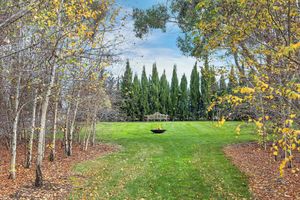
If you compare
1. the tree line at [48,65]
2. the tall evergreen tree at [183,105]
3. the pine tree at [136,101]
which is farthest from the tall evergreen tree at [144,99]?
the tree line at [48,65]

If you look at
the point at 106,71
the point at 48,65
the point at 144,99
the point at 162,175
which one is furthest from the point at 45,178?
the point at 144,99

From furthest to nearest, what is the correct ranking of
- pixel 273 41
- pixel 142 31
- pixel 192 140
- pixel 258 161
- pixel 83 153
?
pixel 192 140 → pixel 142 31 → pixel 83 153 → pixel 258 161 → pixel 273 41

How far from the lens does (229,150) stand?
56.0ft

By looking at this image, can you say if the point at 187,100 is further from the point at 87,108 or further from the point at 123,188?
the point at 123,188

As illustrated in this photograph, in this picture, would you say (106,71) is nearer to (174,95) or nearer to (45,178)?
(45,178)

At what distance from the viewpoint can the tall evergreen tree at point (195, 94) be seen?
144 ft

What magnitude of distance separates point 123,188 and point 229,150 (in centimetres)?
931

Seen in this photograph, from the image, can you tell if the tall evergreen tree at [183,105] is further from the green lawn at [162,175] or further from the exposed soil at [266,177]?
the exposed soil at [266,177]

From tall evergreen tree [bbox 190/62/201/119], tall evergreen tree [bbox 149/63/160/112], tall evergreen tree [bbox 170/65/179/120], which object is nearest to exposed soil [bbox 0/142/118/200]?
tall evergreen tree [bbox 149/63/160/112]

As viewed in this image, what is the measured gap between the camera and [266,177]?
1016cm

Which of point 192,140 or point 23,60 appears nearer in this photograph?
point 23,60

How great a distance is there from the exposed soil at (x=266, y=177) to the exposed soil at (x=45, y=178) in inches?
201

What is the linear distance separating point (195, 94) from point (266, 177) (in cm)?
3426

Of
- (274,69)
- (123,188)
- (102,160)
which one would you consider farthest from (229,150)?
(274,69)
